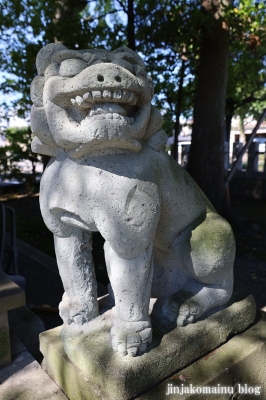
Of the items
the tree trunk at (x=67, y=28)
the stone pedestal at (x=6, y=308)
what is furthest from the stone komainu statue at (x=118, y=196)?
the tree trunk at (x=67, y=28)

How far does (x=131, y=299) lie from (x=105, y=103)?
823mm

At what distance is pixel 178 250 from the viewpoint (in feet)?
5.59

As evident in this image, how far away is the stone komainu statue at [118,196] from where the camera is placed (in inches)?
52.2

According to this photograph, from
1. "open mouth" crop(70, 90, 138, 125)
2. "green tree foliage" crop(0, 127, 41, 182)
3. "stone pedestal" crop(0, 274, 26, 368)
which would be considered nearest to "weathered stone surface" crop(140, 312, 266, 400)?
→ "stone pedestal" crop(0, 274, 26, 368)

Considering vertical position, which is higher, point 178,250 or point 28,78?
point 28,78

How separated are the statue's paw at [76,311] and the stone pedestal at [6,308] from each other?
47 centimetres

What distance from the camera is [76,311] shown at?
1684mm

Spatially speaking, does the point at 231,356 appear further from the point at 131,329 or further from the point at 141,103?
the point at 141,103

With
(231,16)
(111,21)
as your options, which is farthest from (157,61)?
(231,16)

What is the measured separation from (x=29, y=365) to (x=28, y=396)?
0.93 feet

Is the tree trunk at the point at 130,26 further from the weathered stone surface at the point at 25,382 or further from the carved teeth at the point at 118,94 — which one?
the weathered stone surface at the point at 25,382

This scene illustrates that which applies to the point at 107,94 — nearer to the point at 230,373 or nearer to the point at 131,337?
the point at 131,337

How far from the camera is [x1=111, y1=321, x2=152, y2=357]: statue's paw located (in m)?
1.48

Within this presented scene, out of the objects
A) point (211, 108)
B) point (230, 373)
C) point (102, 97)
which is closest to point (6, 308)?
point (230, 373)
